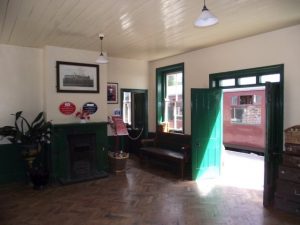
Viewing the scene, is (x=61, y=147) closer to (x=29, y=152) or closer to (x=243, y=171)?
(x=29, y=152)

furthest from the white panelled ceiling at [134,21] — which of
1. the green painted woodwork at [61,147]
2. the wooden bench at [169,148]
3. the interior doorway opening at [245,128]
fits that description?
the interior doorway opening at [245,128]

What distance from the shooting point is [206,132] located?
203 inches

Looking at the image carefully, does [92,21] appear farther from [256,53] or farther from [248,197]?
[248,197]

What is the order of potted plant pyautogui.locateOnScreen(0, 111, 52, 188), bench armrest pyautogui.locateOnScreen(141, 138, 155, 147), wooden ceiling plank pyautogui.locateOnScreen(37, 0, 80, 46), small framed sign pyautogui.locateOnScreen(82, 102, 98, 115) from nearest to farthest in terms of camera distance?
wooden ceiling plank pyautogui.locateOnScreen(37, 0, 80, 46) → potted plant pyautogui.locateOnScreen(0, 111, 52, 188) → small framed sign pyautogui.locateOnScreen(82, 102, 98, 115) → bench armrest pyautogui.locateOnScreen(141, 138, 155, 147)

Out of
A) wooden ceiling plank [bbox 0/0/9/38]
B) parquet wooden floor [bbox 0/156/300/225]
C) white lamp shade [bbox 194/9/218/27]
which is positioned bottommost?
parquet wooden floor [bbox 0/156/300/225]

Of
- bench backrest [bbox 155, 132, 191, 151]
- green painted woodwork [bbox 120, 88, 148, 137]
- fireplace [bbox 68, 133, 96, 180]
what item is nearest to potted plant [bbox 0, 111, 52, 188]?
fireplace [bbox 68, 133, 96, 180]

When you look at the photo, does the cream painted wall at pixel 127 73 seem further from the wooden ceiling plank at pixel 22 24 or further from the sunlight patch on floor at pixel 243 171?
the sunlight patch on floor at pixel 243 171

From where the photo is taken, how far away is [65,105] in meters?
5.29

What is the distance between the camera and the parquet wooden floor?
10.8ft

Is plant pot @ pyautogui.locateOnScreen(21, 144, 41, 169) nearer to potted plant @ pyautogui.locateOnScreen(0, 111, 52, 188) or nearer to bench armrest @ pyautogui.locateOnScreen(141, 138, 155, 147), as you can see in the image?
potted plant @ pyautogui.locateOnScreen(0, 111, 52, 188)

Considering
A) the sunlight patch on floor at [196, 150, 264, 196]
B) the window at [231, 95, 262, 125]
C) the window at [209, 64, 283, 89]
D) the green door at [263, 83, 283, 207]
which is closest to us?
the green door at [263, 83, 283, 207]

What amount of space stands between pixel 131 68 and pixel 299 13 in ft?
14.1

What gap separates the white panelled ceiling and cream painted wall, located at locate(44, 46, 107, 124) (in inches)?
8.4

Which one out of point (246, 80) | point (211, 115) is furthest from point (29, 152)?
point (246, 80)
